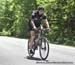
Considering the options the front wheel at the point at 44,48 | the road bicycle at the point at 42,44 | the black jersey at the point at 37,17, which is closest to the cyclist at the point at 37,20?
the black jersey at the point at 37,17

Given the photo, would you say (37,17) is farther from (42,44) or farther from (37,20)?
(42,44)

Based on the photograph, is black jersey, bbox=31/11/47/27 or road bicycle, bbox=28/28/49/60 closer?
road bicycle, bbox=28/28/49/60

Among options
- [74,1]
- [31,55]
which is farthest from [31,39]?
[74,1]

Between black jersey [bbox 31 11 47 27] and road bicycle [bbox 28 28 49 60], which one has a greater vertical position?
black jersey [bbox 31 11 47 27]

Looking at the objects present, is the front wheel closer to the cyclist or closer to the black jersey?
the cyclist

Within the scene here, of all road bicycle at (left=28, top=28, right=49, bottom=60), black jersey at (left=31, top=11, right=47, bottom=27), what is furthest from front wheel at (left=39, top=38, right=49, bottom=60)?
black jersey at (left=31, top=11, right=47, bottom=27)

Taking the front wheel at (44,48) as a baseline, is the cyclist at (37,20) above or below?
above

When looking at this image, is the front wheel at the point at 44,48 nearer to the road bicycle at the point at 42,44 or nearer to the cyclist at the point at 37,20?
the road bicycle at the point at 42,44

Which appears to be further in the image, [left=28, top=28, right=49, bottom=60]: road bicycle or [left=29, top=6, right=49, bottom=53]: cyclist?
[left=29, top=6, right=49, bottom=53]: cyclist

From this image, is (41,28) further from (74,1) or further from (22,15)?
(22,15)

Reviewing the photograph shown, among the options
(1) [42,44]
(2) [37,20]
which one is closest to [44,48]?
(1) [42,44]

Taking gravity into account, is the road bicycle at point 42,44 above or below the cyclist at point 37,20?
below

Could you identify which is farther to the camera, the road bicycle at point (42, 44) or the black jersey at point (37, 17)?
the black jersey at point (37, 17)

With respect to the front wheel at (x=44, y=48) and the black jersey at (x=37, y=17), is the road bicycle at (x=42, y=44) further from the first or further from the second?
the black jersey at (x=37, y=17)
